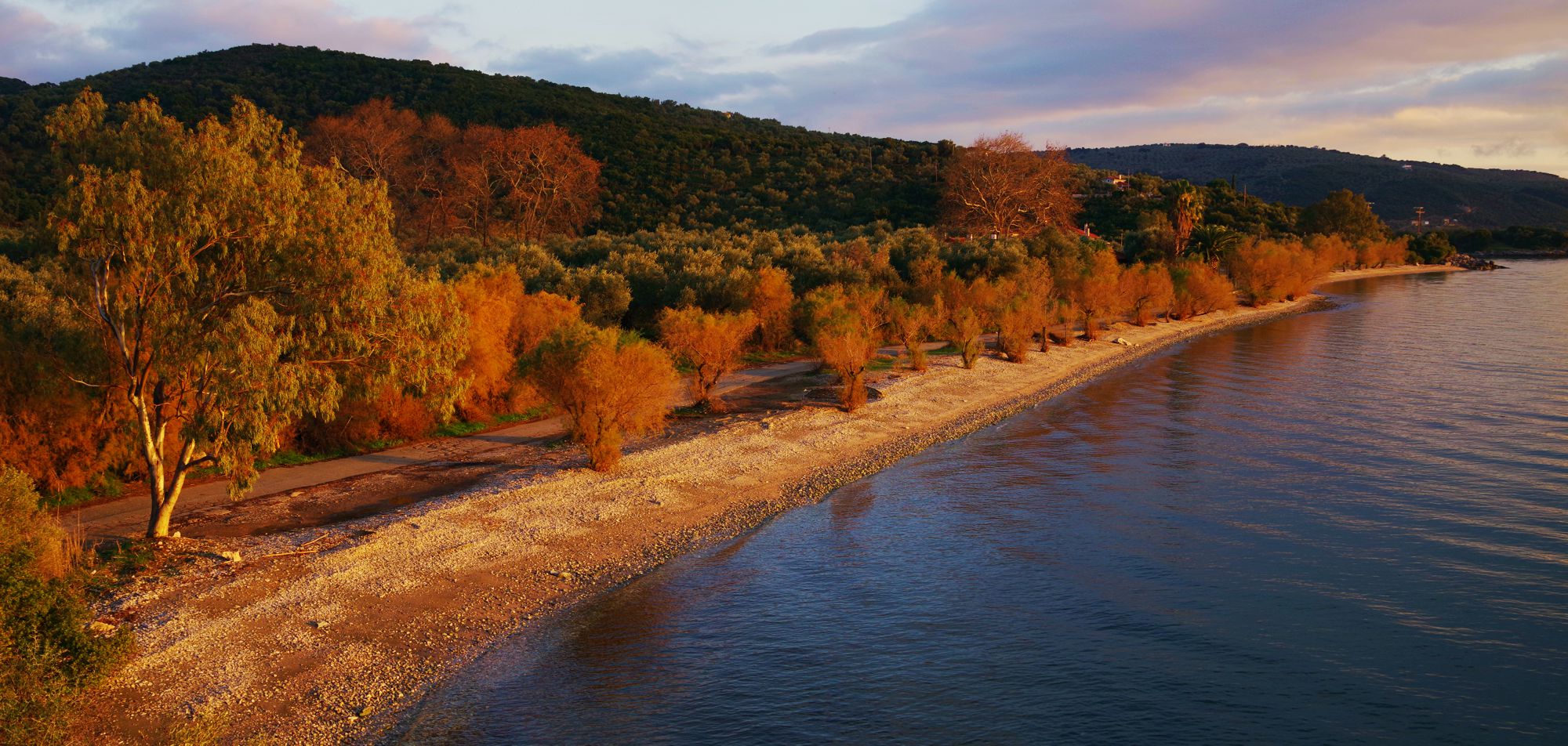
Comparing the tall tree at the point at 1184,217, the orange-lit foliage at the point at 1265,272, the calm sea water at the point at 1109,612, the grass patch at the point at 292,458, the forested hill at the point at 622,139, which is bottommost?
the calm sea water at the point at 1109,612

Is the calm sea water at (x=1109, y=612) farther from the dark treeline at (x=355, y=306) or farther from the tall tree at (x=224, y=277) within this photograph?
the tall tree at (x=224, y=277)

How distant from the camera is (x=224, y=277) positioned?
14555 millimetres

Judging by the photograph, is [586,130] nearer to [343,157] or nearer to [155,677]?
[343,157]

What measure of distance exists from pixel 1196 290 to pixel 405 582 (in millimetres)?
55237

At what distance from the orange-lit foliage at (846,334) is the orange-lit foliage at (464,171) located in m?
18.6

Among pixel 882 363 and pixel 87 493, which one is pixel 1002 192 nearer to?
pixel 882 363

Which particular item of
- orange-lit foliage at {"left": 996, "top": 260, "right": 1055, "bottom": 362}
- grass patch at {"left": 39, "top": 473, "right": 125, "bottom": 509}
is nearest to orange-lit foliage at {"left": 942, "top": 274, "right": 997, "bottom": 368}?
orange-lit foliage at {"left": 996, "top": 260, "right": 1055, "bottom": 362}

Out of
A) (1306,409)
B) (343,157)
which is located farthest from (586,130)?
(1306,409)

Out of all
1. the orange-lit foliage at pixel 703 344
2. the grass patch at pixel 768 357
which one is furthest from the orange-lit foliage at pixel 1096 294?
the orange-lit foliage at pixel 703 344

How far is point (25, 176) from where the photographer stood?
148 ft

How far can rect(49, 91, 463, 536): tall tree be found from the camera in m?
13.7

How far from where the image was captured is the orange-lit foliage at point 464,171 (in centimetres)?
4769

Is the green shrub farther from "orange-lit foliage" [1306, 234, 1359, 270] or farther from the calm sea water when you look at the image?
"orange-lit foliage" [1306, 234, 1359, 270]

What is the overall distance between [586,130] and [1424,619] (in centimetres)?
7441
